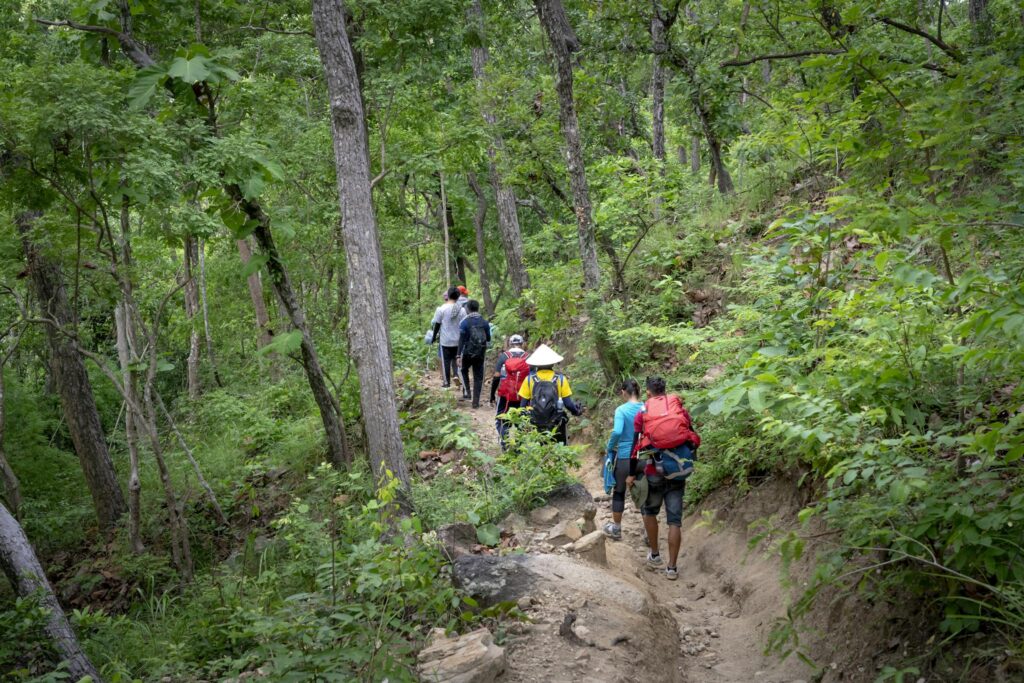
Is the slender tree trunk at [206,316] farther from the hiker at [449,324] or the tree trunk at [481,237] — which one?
the hiker at [449,324]

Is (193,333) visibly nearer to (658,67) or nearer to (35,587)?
(35,587)

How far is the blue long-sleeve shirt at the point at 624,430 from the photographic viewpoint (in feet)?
25.6

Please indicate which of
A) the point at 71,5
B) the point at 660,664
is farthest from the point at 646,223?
the point at 71,5

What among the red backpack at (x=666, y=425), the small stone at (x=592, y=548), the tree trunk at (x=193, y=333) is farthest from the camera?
the tree trunk at (x=193, y=333)

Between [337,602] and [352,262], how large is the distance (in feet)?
14.1

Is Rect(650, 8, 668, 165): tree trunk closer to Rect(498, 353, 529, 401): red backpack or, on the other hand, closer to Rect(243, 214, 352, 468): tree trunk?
Rect(498, 353, 529, 401): red backpack

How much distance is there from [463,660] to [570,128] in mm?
8777

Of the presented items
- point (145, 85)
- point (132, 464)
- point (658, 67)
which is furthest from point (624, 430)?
point (658, 67)

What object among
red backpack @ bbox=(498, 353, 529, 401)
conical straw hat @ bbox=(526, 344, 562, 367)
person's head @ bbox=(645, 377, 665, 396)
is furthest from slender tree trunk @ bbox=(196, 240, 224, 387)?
person's head @ bbox=(645, 377, 665, 396)

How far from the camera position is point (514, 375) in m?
10.3

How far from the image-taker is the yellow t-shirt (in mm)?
9453

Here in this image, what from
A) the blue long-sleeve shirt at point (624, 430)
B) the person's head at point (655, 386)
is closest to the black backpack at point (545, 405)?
the blue long-sleeve shirt at point (624, 430)

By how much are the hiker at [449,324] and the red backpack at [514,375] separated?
294 centimetres

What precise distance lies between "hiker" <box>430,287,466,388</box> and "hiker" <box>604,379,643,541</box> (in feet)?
18.2
